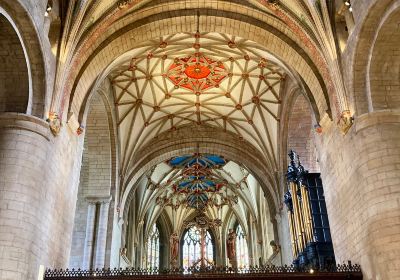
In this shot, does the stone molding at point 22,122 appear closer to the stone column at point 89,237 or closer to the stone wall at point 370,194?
the stone wall at point 370,194

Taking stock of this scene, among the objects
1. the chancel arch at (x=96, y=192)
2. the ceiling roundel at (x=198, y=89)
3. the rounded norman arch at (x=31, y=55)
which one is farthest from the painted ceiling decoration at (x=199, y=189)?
the rounded norman arch at (x=31, y=55)

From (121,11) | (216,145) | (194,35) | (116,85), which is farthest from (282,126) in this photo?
(121,11)

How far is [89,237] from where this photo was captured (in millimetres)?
16750

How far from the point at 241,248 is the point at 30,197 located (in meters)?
24.3

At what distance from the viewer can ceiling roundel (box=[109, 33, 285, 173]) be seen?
1588cm

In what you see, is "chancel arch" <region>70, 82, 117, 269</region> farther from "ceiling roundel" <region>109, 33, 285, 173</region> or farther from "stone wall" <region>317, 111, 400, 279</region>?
"stone wall" <region>317, 111, 400, 279</region>

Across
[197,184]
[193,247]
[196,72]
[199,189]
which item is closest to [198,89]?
[196,72]

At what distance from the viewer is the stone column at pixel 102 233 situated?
1638cm

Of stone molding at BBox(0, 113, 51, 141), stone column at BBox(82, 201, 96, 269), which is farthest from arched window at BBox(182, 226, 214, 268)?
stone molding at BBox(0, 113, 51, 141)

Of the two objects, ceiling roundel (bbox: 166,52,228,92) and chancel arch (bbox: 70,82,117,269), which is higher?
ceiling roundel (bbox: 166,52,228,92)

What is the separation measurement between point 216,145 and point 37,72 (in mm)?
12459

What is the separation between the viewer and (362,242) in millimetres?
8875

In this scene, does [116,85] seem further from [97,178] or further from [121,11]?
Result: [121,11]

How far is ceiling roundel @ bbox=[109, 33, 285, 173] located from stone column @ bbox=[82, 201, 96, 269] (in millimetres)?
2606
